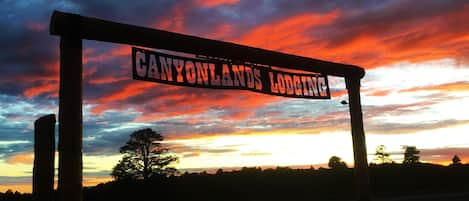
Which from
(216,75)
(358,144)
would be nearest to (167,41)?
(216,75)

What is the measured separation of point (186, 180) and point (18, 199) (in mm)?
5946

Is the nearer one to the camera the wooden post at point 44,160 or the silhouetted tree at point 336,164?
the wooden post at point 44,160

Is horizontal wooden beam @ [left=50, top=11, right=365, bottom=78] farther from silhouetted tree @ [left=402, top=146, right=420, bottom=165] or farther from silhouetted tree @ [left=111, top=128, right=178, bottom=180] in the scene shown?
silhouetted tree @ [left=402, top=146, right=420, bottom=165]

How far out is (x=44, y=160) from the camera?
7.13 m

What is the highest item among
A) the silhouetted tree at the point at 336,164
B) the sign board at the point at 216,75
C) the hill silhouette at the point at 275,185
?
the sign board at the point at 216,75

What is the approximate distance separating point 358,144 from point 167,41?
19.8 ft

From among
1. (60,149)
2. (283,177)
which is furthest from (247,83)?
(283,177)

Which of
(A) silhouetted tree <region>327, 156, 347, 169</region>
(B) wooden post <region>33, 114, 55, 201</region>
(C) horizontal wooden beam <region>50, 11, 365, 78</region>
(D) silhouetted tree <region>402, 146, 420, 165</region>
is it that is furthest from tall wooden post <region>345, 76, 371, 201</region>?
(D) silhouetted tree <region>402, 146, 420, 165</region>

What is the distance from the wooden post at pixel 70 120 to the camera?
25.9 ft

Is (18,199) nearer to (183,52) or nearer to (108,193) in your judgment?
(108,193)

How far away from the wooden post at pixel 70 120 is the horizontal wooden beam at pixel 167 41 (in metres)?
0.22

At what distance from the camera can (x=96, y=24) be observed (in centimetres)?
834

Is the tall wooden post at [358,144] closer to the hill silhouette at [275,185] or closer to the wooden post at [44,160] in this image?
the hill silhouette at [275,185]

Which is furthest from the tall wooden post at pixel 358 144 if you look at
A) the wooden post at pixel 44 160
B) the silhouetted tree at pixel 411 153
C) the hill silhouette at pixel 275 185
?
the silhouetted tree at pixel 411 153
